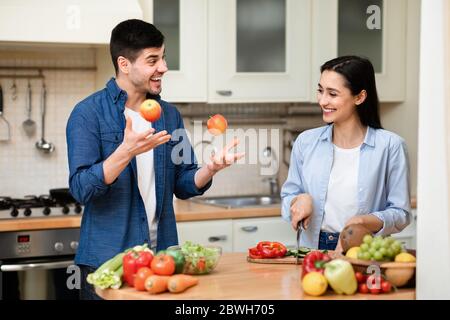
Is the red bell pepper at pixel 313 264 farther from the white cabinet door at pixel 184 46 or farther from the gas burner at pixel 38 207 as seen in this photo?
the white cabinet door at pixel 184 46

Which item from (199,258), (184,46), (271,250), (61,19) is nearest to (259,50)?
(184,46)

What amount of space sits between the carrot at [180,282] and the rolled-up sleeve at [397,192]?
849 mm

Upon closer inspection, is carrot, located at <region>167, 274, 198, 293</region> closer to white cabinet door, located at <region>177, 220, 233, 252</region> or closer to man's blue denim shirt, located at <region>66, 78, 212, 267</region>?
man's blue denim shirt, located at <region>66, 78, 212, 267</region>

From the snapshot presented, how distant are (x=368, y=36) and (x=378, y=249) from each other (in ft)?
7.98

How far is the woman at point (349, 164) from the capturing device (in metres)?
2.96

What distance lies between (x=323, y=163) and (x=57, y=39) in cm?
142

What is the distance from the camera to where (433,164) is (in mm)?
2250

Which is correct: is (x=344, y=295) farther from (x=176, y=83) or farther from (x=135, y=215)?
(x=176, y=83)

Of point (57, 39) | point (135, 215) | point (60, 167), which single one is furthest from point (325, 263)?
point (60, 167)

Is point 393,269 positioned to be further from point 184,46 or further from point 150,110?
point 184,46

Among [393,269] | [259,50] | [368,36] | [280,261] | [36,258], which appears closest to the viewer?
[393,269]

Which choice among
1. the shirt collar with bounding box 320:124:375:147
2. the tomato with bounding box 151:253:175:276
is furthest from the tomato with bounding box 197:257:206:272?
the shirt collar with bounding box 320:124:375:147

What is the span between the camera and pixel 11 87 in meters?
4.11

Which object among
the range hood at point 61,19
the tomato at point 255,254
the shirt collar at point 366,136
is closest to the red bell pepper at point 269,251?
the tomato at point 255,254
